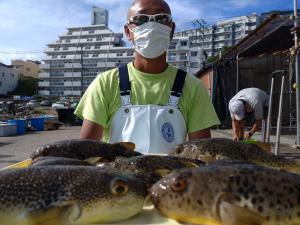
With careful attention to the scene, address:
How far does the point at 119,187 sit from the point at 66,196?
19cm

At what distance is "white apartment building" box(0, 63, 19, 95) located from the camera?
420ft

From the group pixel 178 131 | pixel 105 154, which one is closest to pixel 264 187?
pixel 105 154

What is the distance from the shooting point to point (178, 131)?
A: 11.5ft

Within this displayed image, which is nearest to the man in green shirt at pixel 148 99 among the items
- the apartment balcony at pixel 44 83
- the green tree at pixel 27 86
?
the apartment balcony at pixel 44 83

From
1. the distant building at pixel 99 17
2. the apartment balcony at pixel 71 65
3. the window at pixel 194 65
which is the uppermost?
the distant building at pixel 99 17

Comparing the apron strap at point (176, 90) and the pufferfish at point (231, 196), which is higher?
the apron strap at point (176, 90)

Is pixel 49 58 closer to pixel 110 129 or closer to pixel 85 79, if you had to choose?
pixel 85 79

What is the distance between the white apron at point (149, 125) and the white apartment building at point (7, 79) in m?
132

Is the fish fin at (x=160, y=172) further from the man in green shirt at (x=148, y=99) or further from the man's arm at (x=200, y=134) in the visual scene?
the man's arm at (x=200, y=134)

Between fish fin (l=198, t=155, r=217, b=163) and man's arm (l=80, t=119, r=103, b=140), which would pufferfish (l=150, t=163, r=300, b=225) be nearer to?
fish fin (l=198, t=155, r=217, b=163)

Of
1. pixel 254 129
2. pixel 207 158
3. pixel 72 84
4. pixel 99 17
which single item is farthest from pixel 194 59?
pixel 207 158

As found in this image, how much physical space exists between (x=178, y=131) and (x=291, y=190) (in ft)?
6.67

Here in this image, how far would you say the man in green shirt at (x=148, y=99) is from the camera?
11.2 feet

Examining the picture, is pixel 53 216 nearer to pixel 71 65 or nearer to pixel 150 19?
pixel 150 19
